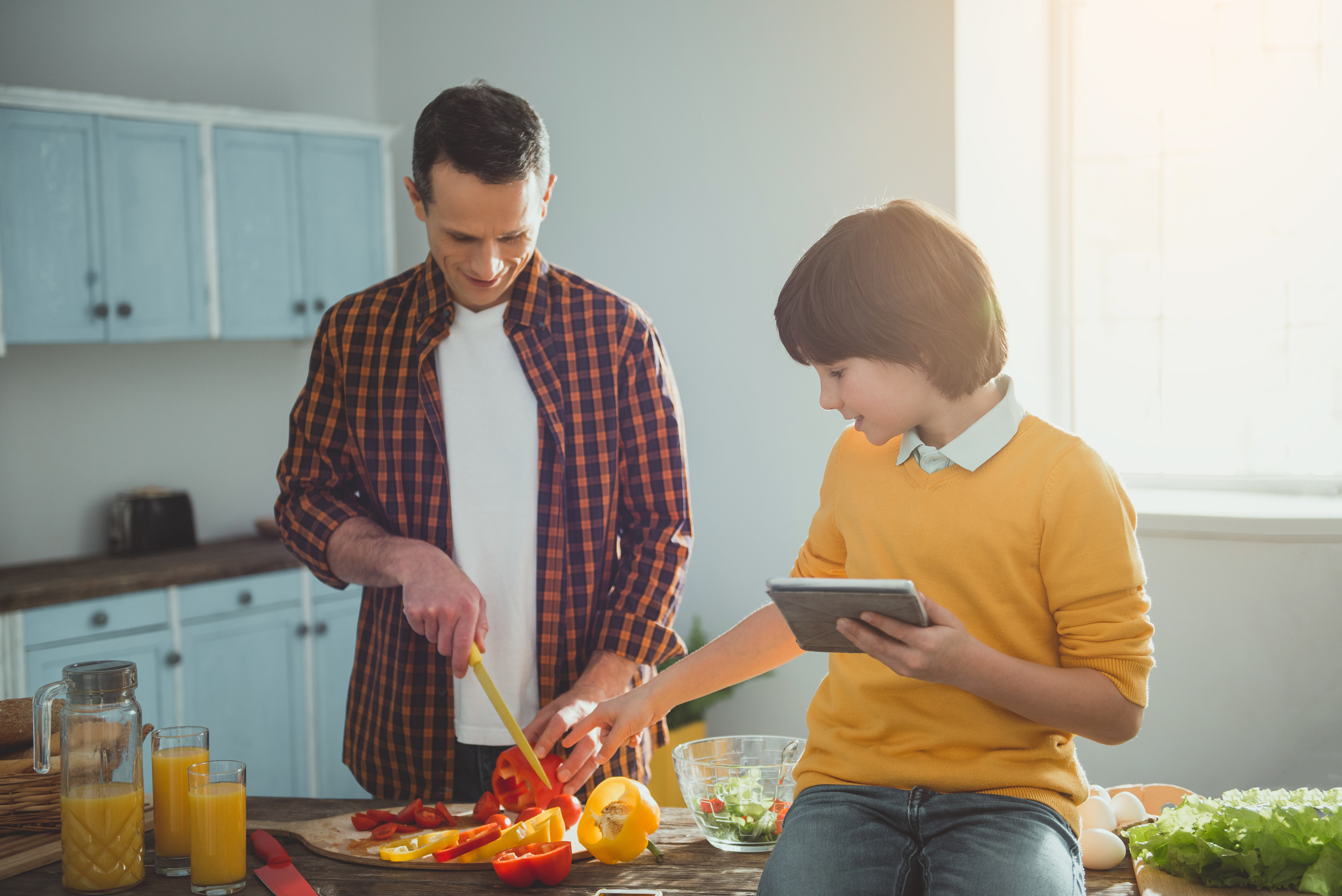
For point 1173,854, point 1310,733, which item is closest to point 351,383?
point 1173,854

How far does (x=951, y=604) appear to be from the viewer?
4.02ft

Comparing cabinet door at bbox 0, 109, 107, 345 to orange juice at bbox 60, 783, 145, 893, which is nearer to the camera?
orange juice at bbox 60, 783, 145, 893

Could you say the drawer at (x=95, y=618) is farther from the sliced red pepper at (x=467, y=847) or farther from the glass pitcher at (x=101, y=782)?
the sliced red pepper at (x=467, y=847)

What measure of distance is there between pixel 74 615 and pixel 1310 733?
332 cm

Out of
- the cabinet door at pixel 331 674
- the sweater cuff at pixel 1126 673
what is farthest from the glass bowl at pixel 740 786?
the cabinet door at pixel 331 674

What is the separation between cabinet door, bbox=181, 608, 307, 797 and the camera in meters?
3.45

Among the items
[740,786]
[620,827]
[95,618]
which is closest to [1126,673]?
[740,786]

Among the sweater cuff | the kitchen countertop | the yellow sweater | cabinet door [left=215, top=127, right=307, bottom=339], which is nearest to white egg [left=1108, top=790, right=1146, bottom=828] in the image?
the yellow sweater

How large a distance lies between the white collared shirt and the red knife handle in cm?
91

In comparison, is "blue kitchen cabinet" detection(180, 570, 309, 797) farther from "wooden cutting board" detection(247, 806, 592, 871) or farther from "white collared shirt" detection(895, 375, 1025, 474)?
"white collared shirt" detection(895, 375, 1025, 474)

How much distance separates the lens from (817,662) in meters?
3.28

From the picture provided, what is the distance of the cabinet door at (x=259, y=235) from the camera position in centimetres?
365

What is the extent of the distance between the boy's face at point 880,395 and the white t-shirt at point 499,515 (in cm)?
65

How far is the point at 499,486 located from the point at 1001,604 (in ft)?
2.79
